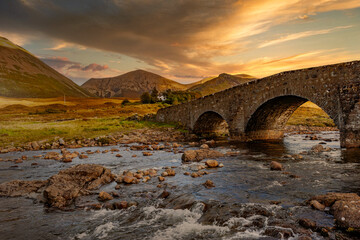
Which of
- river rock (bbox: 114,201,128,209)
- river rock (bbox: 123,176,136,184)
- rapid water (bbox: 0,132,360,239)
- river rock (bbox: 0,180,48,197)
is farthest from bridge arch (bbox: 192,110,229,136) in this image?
river rock (bbox: 114,201,128,209)

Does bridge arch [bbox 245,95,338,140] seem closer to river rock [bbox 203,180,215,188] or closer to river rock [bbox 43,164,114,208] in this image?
river rock [bbox 203,180,215,188]

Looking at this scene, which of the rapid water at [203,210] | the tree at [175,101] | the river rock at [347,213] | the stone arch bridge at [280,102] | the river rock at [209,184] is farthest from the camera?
the tree at [175,101]

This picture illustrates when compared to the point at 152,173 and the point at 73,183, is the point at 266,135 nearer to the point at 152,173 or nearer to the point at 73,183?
Result: the point at 152,173

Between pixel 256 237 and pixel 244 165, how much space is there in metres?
7.39

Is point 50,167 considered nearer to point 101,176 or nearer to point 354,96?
point 101,176

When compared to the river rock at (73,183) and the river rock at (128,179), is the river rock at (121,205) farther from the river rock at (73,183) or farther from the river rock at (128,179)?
the river rock at (128,179)

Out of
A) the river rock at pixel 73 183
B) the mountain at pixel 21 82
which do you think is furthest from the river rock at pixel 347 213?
the mountain at pixel 21 82

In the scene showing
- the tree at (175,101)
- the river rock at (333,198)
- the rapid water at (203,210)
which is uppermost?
the tree at (175,101)

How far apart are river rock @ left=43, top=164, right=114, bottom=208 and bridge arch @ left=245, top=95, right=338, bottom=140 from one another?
47.6 feet

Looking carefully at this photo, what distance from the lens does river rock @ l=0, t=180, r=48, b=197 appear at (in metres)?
8.65

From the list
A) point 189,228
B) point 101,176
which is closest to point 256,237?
point 189,228

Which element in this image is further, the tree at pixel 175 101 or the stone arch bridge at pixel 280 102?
the tree at pixel 175 101

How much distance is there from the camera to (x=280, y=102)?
1933cm

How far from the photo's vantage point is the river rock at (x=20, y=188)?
28.4 ft
